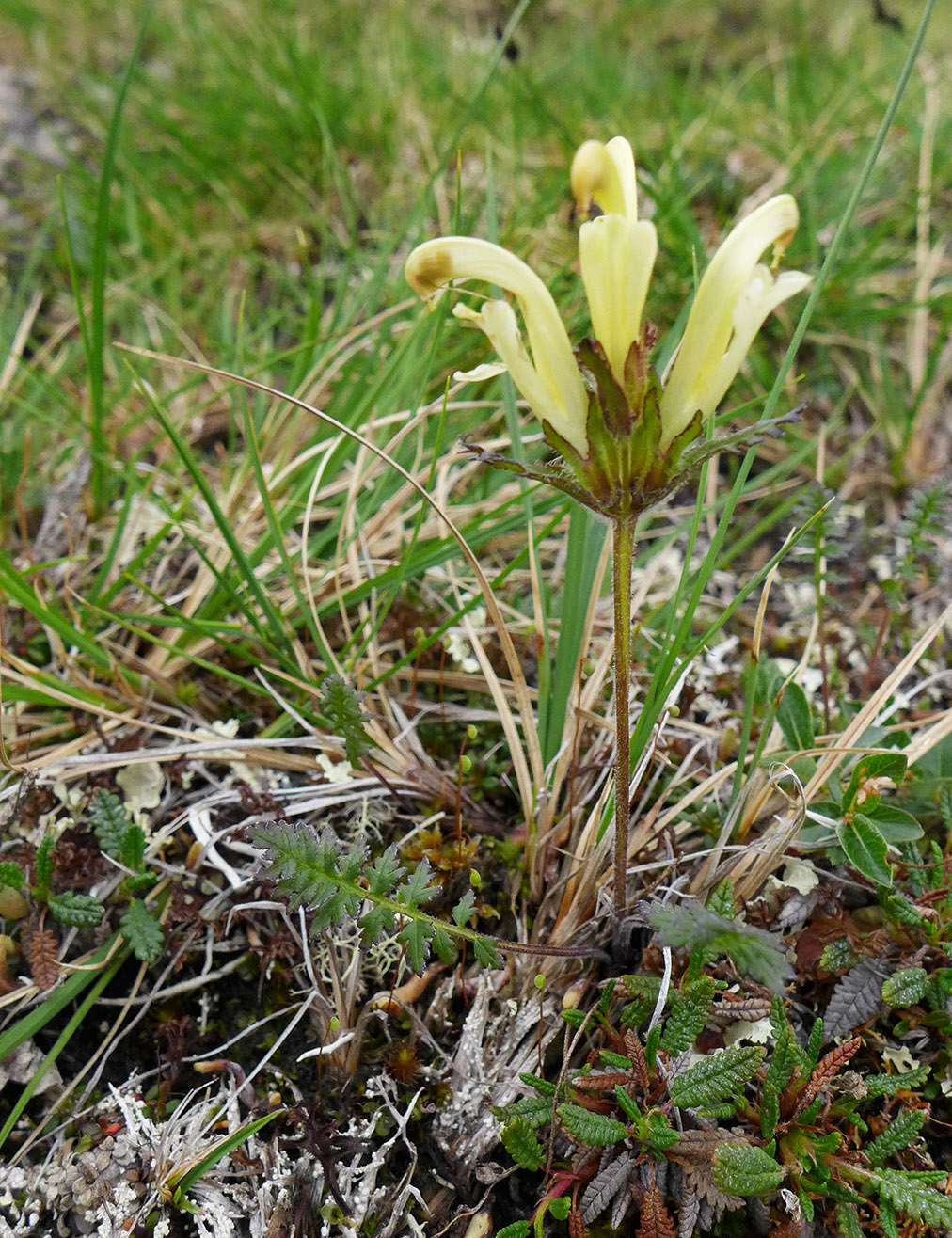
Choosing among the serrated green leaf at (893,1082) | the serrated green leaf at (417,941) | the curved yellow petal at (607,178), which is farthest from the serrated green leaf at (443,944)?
the curved yellow petal at (607,178)

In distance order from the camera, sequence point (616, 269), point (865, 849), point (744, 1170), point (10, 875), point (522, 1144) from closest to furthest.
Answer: point (616, 269)
point (744, 1170)
point (522, 1144)
point (865, 849)
point (10, 875)

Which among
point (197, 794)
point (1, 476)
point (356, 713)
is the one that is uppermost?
point (1, 476)

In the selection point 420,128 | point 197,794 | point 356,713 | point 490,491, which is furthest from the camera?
point 420,128

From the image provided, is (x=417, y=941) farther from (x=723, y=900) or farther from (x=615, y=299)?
(x=615, y=299)

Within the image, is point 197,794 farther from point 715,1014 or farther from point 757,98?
point 757,98

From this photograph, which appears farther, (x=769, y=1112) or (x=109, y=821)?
(x=109, y=821)

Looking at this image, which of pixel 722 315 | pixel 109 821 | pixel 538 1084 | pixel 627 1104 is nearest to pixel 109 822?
pixel 109 821

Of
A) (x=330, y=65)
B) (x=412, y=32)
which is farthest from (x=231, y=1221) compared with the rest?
(x=412, y=32)
